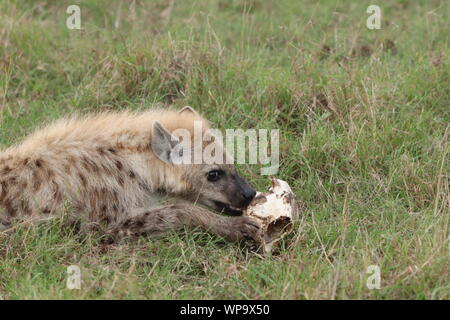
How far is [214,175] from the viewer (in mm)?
4004

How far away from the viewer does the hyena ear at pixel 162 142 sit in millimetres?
3879

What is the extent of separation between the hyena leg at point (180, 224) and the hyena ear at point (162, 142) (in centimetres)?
27

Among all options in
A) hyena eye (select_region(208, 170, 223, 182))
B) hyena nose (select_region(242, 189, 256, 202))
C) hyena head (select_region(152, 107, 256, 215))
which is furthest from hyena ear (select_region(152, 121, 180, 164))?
hyena nose (select_region(242, 189, 256, 202))

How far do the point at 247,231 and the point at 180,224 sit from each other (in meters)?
0.33

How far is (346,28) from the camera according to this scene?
591 cm

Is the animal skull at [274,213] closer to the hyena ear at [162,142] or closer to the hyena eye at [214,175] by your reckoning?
the hyena eye at [214,175]

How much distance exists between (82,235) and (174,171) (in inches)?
21.9

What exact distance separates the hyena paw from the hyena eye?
0.91 ft

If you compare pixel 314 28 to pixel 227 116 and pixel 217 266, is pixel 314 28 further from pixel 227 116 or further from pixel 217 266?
pixel 217 266

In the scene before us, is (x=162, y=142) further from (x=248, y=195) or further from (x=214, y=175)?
(x=248, y=195)

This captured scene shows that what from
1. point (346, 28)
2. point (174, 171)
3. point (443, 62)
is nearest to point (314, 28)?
point (346, 28)
